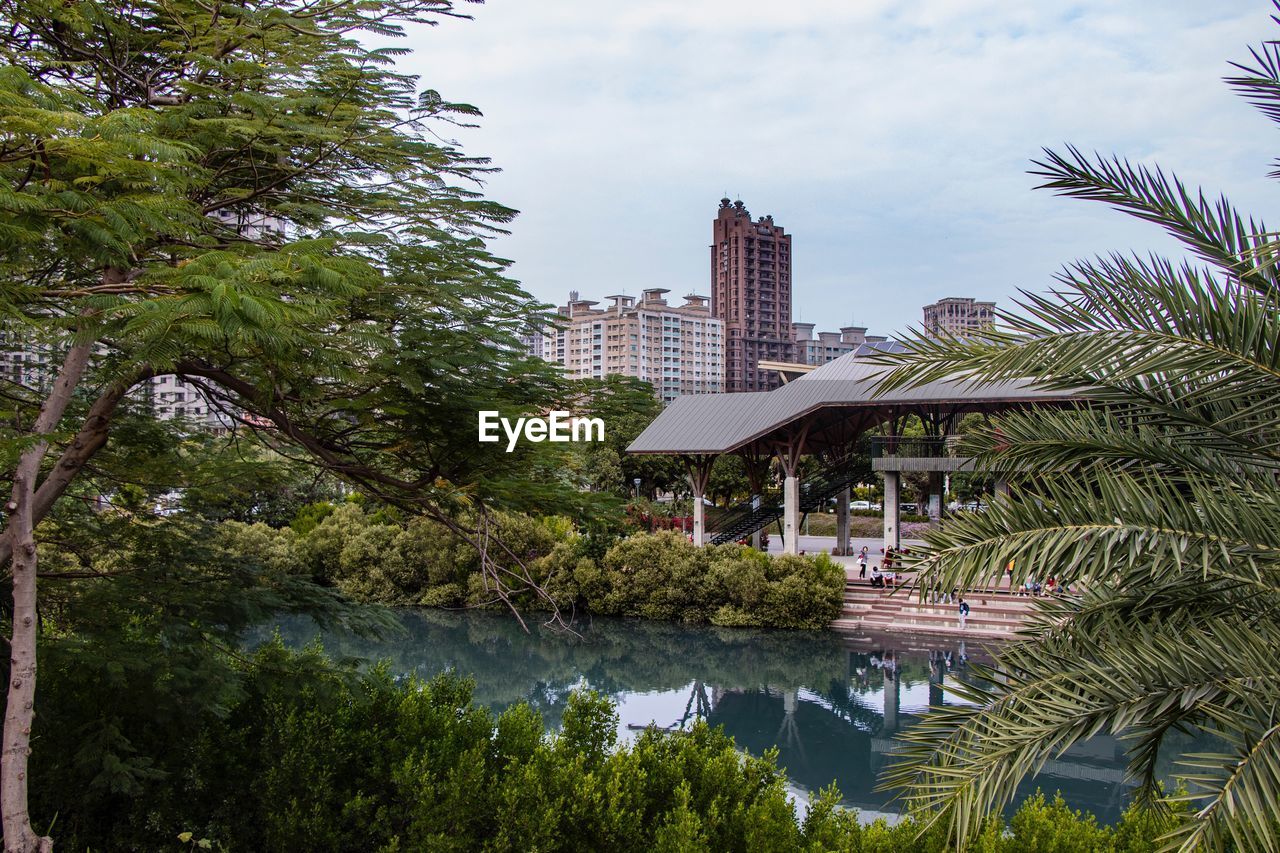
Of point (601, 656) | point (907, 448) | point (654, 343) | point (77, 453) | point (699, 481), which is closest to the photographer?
point (77, 453)

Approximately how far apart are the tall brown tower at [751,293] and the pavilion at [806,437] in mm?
64068

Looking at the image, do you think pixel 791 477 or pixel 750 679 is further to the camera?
pixel 791 477

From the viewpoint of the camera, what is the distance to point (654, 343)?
84688 millimetres

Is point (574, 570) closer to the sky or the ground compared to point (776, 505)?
closer to the ground

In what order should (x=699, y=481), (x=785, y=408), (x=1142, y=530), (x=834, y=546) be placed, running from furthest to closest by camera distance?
(x=834, y=546)
(x=699, y=481)
(x=785, y=408)
(x=1142, y=530)

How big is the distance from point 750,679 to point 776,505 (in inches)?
342

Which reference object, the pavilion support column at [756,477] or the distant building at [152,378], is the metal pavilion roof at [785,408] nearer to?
the pavilion support column at [756,477]

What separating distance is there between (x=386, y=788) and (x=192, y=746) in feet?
4.66

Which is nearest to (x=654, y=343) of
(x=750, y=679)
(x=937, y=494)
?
(x=937, y=494)

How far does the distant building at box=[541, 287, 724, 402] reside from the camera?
8206 cm

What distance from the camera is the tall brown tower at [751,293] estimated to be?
9088 centimetres

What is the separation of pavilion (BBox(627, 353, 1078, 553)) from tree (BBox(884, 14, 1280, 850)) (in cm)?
1705

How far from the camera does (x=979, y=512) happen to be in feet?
13.2

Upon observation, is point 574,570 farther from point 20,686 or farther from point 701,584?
point 20,686
